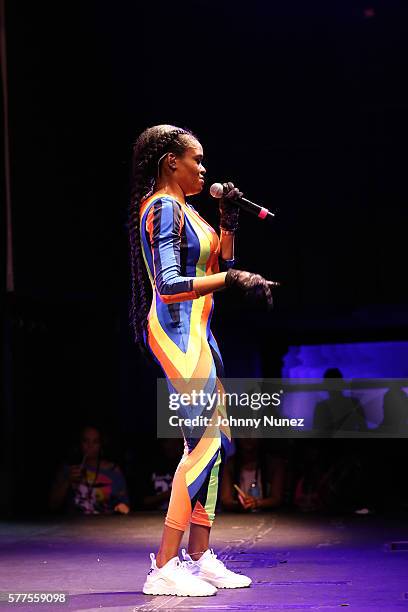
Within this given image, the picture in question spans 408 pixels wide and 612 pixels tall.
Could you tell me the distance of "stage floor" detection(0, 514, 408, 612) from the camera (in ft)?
8.27

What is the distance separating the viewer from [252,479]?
5.43m

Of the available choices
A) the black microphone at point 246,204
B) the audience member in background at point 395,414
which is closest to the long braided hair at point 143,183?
the black microphone at point 246,204

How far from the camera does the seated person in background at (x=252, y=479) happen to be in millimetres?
5285

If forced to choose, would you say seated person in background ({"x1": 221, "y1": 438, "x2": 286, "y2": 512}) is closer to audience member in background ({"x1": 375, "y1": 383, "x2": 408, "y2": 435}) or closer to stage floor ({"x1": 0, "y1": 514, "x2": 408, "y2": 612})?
stage floor ({"x1": 0, "y1": 514, "x2": 408, "y2": 612})

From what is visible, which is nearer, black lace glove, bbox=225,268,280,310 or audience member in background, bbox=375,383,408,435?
black lace glove, bbox=225,268,280,310

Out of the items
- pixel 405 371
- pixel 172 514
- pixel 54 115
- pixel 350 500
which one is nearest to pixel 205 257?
pixel 172 514

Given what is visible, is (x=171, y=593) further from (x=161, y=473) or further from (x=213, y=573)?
(x=161, y=473)

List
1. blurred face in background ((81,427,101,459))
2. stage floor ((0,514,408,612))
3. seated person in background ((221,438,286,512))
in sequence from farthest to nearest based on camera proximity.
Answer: blurred face in background ((81,427,101,459)) → seated person in background ((221,438,286,512)) → stage floor ((0,514,408,612))

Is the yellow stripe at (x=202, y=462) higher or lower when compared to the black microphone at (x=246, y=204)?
lower

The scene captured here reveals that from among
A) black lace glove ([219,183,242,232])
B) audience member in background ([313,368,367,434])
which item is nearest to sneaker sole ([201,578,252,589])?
black lace glove ([219,183,242,232])

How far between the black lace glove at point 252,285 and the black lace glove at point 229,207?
1.06 feet

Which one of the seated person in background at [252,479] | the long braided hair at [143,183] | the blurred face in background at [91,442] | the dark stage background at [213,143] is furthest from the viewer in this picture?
the dark stage background at [213,143]

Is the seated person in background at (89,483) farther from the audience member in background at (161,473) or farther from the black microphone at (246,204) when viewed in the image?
the black microphone at (246,204)

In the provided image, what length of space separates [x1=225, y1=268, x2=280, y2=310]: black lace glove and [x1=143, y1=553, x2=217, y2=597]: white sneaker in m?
0.82
